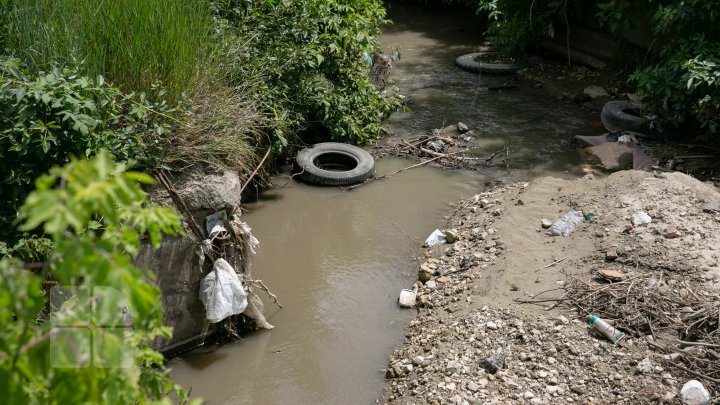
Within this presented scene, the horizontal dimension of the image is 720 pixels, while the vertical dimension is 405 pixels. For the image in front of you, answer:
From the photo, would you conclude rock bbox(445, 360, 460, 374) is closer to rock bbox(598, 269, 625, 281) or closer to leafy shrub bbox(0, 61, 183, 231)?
rock bbox(598, 269, 625, 281)

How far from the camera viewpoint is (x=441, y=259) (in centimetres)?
570

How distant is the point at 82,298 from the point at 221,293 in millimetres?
3071

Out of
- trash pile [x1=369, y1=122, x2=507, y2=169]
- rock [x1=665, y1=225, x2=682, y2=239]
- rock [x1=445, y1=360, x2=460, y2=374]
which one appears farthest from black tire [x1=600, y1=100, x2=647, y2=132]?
rock [x1=445, y1=360, x2=460, y2=374]

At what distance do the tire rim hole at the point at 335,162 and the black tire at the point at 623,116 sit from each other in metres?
3.08

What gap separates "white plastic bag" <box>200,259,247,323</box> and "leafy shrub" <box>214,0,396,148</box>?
89.6 inches

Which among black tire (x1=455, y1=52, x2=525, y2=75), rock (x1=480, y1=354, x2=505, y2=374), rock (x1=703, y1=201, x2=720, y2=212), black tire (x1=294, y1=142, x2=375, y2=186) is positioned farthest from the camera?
black tire (x1=455, y1=52, x2=525, y2=75)

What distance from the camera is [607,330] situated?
169 inches

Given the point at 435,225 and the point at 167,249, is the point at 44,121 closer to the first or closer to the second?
the point at 167,249

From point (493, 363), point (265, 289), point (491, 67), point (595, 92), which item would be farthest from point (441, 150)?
point (493, 363)

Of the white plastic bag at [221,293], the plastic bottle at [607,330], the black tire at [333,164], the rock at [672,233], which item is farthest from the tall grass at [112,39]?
the rock at [672,233]

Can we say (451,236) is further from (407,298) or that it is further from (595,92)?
(595,92)

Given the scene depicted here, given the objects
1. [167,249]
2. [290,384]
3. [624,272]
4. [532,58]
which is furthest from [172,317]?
[532,58]

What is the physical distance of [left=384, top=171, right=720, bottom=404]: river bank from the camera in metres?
4.08

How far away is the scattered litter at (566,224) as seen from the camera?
551 cm
